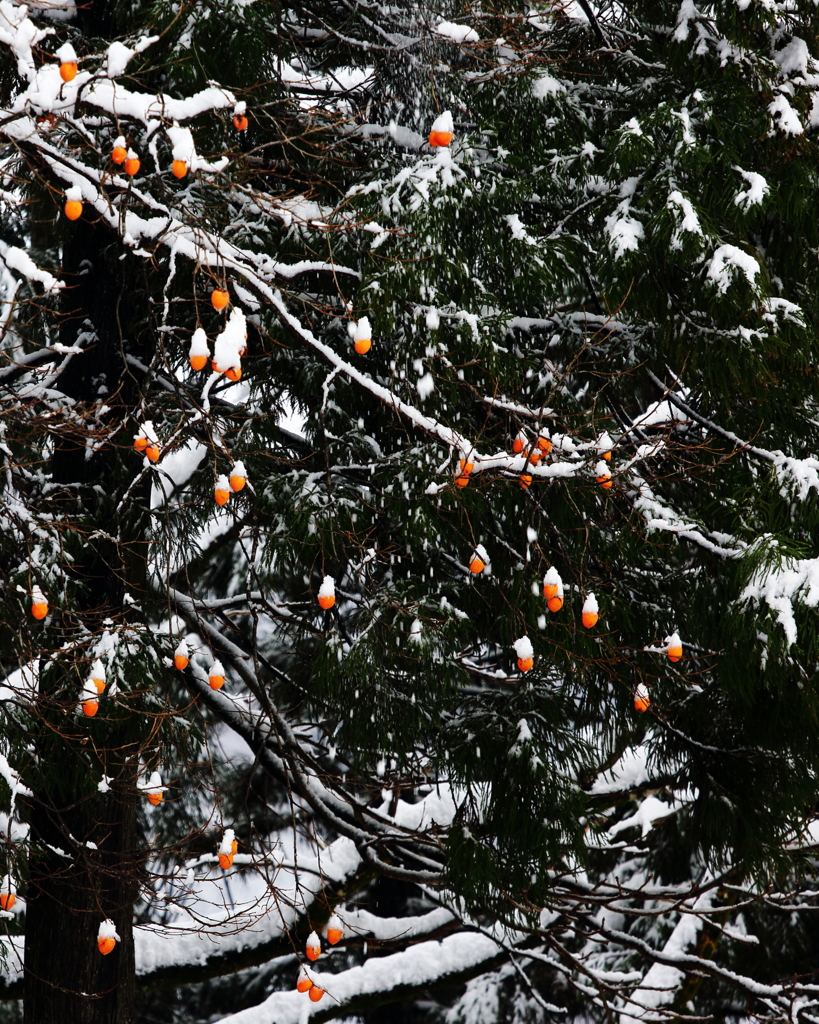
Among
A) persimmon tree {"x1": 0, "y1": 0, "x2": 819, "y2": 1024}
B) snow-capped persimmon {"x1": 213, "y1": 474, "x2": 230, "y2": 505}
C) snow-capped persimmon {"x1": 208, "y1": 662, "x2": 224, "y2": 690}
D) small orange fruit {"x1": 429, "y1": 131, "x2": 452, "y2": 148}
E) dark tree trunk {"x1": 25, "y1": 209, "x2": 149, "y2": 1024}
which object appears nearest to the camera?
small orange fruit {"x1": 429, "y1": 131, "x2": 452, "y2": 148}

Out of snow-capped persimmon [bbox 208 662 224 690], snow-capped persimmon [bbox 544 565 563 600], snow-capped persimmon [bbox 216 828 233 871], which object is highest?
snow-capped persimmon [bbox 208 662 224 690]

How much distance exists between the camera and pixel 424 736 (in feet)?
12.8

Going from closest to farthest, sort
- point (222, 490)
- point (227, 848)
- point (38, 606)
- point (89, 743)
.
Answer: point (222, 490), point (38, 606), point (227, 848), point (89, 743)

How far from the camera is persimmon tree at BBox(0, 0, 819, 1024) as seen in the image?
335cm

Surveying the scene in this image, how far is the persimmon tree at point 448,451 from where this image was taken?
3.35 meters

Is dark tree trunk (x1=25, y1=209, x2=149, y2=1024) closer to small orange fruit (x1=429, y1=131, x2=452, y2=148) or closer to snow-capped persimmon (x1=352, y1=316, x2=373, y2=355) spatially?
snow-capped persimmon (x1=352, y1=316, x2=373, y2=355)

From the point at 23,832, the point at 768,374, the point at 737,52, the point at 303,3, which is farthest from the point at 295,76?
the point at 23,832

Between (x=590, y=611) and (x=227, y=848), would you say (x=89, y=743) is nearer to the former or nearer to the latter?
(x=227, y=848)

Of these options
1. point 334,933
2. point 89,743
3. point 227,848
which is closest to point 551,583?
point 227,848

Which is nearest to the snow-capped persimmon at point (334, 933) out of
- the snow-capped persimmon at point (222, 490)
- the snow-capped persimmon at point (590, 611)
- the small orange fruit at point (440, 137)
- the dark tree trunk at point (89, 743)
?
the dark tree trunk at point (89, 743)

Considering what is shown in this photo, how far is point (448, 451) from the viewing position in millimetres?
3510

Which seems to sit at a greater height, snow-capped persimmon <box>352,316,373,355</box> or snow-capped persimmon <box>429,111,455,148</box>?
snow-capped persimmon <box>429,111,455,148</box>

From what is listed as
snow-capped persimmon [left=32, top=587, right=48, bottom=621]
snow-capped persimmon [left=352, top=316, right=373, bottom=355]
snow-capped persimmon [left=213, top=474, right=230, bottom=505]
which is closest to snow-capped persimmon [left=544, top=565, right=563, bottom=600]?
snow-capped persimmon [left=352, top=316, right=373, bottom=355]

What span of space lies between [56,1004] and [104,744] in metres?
1.15
